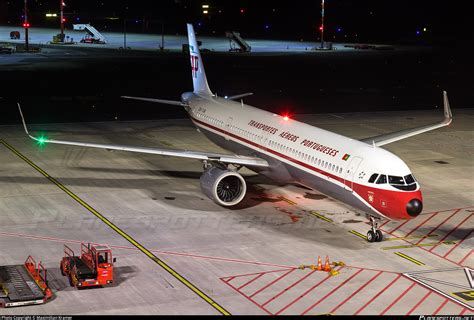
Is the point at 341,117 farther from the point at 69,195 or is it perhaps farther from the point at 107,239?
the point at 107,239

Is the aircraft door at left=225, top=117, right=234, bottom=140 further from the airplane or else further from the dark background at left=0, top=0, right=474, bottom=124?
the dark background at left=0, top=0, right=474, bottom=124

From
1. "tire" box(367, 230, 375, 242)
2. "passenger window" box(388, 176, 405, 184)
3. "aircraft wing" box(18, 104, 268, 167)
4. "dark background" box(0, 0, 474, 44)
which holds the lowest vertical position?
"tire" box(367, 230, 375, 242)

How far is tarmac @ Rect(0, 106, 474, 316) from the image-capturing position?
2620cm

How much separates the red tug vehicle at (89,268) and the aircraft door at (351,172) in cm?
1065

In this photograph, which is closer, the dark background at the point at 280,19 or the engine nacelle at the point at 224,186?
the engine nacelle at the point at 224,186

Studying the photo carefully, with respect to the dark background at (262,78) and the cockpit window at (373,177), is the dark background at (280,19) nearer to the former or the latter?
the dark background at (262,78)

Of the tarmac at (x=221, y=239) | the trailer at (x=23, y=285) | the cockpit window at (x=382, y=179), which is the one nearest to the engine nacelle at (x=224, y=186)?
the tarmac at (x=221, y=239)

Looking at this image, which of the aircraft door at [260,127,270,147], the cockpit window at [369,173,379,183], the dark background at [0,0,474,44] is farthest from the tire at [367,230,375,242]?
the dark background at [0,0,474,44]

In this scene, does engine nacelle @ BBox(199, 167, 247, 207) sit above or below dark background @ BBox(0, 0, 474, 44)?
below

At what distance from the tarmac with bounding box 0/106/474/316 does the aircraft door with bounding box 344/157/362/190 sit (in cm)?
233

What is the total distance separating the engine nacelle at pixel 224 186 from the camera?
120ft

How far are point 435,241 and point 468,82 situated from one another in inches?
2776

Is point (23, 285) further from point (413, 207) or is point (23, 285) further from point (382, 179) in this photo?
point (413, 207)

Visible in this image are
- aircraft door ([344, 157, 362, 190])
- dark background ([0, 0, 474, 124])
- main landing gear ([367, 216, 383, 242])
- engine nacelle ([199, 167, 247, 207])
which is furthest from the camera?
dark background ([0, 0, 474, 124])
